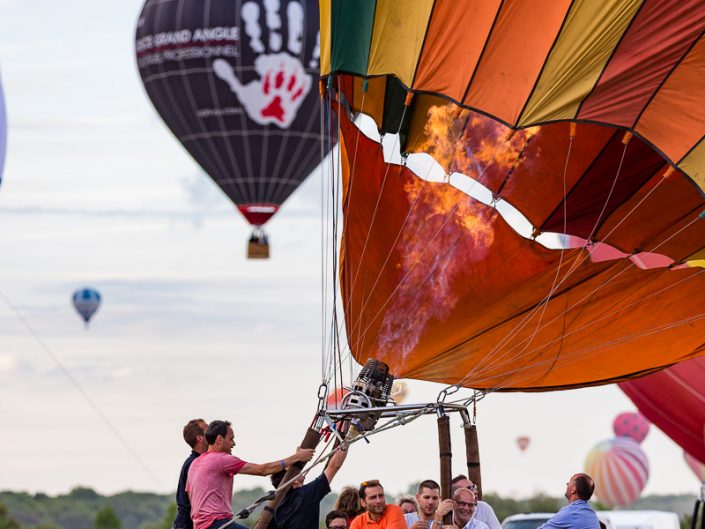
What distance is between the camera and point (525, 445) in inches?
1697

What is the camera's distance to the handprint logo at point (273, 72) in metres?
24.5

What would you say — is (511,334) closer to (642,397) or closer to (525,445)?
(642,397)

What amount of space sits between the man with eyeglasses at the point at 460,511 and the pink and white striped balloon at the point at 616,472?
34578 mm

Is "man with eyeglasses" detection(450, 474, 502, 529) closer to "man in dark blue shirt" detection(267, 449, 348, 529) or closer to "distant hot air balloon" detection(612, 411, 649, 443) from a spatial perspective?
"man in dark blue shirt" detection(267, 449, 348, 529)

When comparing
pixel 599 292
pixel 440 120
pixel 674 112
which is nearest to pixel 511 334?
pixel 599 292

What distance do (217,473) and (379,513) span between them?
899 millimetres

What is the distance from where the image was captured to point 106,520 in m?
44.9

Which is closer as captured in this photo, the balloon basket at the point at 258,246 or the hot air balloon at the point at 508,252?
the hot air balloon at the point at 508,252

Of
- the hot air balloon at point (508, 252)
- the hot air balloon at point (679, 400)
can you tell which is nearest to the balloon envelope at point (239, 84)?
the hot air balloon at point (679, 400)

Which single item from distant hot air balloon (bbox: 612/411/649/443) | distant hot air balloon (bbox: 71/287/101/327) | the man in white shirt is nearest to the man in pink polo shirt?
the man in white shirt

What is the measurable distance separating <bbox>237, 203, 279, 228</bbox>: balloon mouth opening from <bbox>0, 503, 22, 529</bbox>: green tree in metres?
18.7

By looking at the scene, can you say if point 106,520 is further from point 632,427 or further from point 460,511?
point 460,511

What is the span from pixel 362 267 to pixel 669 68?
288 cm

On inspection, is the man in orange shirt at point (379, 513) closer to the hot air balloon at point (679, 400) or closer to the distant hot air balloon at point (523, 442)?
the hot air balloon at point (679, 400)
